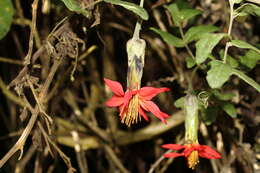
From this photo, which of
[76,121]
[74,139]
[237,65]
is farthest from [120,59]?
[237,65]

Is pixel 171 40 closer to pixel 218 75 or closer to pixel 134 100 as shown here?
pixel 134 100

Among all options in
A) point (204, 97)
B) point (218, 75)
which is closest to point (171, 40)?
point (204, 97)

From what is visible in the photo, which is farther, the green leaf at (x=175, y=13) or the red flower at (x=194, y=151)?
the green leaf at (x=175, y=13)

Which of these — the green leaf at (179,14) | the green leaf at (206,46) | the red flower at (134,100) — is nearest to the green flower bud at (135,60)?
the red flower at (134,100)

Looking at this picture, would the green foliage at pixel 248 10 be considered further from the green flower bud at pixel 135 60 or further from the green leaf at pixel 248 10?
the green flower bud at pixel 135 60

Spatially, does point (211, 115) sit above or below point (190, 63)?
below
